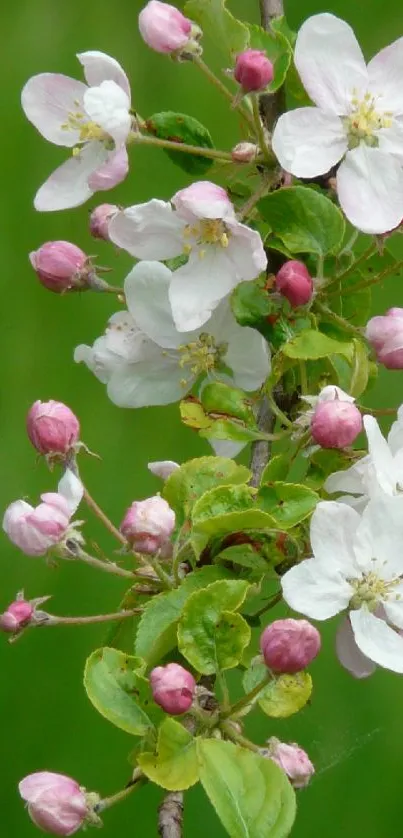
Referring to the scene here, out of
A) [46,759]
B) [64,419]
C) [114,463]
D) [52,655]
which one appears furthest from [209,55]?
[64,419]

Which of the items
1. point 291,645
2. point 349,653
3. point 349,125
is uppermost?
point 349,125

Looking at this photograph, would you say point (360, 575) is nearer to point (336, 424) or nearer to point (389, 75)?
point (336, 424)

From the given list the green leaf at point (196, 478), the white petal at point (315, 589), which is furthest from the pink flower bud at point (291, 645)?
the green leaf at point (196, 478)

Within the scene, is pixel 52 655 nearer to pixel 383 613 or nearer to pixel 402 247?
pixel 402 247

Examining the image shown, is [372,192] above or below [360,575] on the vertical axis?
above

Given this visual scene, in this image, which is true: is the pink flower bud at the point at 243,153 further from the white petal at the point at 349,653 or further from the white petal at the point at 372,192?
the white petal at the point at 349,653

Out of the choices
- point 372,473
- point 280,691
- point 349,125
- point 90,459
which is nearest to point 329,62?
point 349,125

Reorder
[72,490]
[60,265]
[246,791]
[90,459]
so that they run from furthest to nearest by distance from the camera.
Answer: [90,459]
[60,265]
[72,490]
[246,791]
